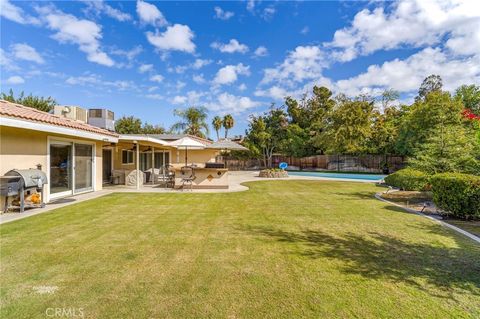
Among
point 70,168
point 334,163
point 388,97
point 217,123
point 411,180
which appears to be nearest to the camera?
point 70,168

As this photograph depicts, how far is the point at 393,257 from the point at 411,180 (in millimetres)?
8695

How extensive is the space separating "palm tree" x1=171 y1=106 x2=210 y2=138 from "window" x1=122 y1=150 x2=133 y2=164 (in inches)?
705

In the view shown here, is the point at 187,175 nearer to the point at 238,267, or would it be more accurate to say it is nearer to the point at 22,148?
the point at 22,148

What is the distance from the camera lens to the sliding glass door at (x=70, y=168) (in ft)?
32.6

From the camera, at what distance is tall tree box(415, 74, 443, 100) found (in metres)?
41.6

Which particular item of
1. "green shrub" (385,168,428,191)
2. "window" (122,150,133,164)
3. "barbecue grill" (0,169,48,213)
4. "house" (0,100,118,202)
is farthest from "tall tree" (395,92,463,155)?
"barbecue grill" (0,169,48,213)

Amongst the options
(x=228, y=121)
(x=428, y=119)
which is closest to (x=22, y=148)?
(x=428, y=119)

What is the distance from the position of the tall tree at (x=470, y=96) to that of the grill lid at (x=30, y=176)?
114ft

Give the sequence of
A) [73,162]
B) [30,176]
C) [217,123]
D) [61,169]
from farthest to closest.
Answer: [217,123] < [73,162] < [61,169] < [30,176]

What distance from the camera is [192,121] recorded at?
37.3 metres

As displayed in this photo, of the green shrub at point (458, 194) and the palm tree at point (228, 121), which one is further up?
the palm tree at point (228, 121)

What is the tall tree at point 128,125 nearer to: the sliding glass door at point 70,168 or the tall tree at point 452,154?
the sliding glass door at point 70,168

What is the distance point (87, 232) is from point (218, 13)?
14.9 m

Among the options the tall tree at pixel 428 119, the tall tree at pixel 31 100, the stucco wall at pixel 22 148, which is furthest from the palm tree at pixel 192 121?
the stucco wall at pixel 22 148
